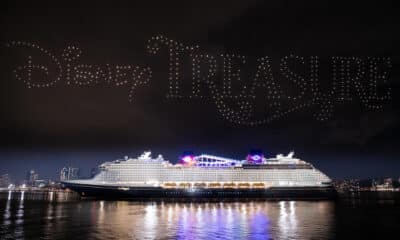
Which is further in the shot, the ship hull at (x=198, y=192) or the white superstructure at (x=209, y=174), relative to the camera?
the white superstructure at (x=209, y=174)

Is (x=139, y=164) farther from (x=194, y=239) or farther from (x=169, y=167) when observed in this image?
(x=194, y=239)

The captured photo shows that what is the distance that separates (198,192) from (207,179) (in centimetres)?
360

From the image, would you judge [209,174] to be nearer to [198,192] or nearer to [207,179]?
[207,179]

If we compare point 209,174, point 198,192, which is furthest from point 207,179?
point 198,192

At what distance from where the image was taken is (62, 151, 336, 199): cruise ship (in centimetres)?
6009

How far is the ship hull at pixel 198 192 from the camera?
59.4 metres

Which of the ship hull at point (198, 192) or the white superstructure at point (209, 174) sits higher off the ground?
the white superstructure at point (209, 174)

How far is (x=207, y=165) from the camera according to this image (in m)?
64.9

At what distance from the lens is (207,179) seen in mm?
63281

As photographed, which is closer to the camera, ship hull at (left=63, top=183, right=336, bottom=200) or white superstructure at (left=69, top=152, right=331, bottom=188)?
ship hull at (left=63, top=183, right=336, bottom=200)

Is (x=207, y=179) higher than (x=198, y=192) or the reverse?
higher

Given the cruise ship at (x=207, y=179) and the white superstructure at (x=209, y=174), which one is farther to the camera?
the white superstructure at (x=209, y=174)

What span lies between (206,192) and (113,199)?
14.1m

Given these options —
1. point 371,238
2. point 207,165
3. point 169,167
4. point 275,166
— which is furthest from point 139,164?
point 371,238
